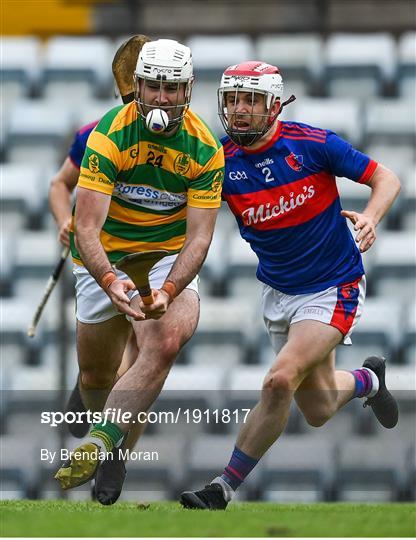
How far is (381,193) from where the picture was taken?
21.9 ft

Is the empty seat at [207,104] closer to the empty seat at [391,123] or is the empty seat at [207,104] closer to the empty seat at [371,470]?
the empty seat at [391,123]

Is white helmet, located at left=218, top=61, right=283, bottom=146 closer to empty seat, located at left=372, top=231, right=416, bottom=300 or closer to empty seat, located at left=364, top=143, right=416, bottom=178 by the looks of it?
empty seat, located at left=372, top=231, right=416, bottom=300

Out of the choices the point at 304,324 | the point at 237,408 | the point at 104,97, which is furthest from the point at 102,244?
the point at 104,97

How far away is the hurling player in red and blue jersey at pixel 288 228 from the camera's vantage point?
6695 mm

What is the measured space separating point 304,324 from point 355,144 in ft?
14.9

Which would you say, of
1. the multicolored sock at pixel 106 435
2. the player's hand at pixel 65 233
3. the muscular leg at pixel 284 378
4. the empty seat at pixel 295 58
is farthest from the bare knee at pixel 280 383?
the empty seat at pixel 295 58

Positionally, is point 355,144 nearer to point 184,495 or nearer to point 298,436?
point 298,436

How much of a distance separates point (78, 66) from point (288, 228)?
5.47 m

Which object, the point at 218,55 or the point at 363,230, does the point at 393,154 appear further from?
the point at 363,230

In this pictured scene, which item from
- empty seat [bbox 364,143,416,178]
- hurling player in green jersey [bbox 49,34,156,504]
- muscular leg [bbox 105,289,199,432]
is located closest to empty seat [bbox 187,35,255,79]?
empty seat [bbox 364,143,416,178]

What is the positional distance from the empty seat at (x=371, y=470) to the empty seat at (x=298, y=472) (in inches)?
3.6

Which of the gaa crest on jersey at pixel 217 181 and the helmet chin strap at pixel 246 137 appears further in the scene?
the helmet chin strap at pixel 246 137

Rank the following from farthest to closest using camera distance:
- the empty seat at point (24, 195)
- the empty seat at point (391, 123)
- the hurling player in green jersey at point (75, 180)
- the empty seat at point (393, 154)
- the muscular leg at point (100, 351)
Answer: the empty seat at point (391, 123)
the empty seat at point (393, 154)
the empty seat at point (24, 195)
the hurling player in green jersey at point (75, 180)
the muscular leg at point (100, 351)

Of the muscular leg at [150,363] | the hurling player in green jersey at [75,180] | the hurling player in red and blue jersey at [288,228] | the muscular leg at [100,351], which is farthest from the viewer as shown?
the hurling player in green jersey at [75,180]
